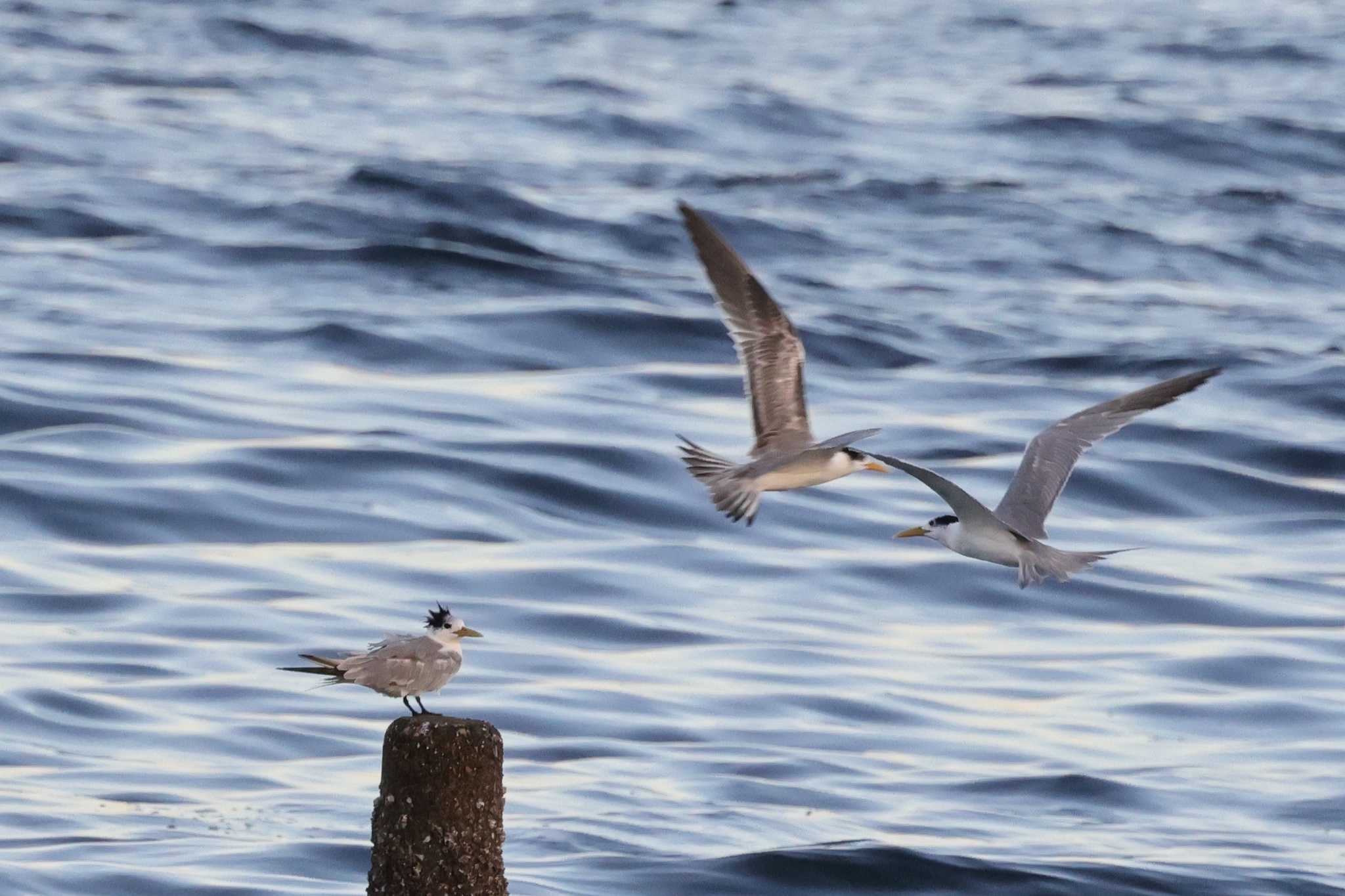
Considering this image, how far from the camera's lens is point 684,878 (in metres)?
12.5

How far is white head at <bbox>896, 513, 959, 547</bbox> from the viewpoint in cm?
1070

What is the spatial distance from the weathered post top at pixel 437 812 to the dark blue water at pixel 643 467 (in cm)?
543

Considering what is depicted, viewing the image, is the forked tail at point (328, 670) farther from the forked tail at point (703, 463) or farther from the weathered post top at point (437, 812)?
the forked tail at point (703, 463)

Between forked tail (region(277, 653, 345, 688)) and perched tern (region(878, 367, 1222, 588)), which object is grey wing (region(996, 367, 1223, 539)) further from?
forked tail (region(277, 653, 345, 688))

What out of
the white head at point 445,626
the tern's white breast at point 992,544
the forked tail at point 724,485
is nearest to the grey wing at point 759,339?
the forked tail at point 724,485

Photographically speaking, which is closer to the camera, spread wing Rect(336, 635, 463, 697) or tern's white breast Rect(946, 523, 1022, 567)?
spread wing Rect(336, 635, 463, 697)

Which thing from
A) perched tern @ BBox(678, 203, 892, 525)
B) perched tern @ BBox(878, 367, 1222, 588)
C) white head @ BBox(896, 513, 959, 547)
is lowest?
white head @ BBox(896, 513, 959, 547)

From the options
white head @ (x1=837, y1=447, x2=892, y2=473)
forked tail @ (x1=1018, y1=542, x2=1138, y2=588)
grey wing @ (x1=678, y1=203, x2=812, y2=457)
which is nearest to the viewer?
forked tail @ (x1=1018, y1=542, x2=1138, y2=588)

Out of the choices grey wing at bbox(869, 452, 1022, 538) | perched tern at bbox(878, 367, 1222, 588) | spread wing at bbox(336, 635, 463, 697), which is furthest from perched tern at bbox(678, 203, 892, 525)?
spread wing at bbox(336, 635, 463, 697)

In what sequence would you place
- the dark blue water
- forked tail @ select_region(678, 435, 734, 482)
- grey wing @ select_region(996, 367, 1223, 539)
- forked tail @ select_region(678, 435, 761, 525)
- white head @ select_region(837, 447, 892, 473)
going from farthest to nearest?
the dark blue water → grey wing @ select_region(996, 367, 1223, 539) → white head @ select_region(837, 447, 892, 473) → forked tail @ select_region(678, 435, 734, 482) → forked tail @ select_region(678, 435, 761, 525)

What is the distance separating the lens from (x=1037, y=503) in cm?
1138

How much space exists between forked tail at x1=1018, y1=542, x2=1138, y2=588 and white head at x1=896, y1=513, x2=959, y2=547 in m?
0.37

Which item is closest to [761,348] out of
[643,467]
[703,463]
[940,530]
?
[703,463]

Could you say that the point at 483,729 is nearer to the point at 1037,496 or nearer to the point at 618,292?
the point at 1037,496
